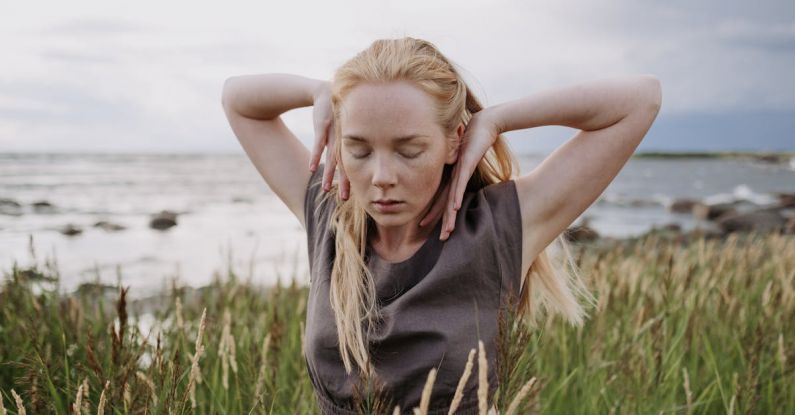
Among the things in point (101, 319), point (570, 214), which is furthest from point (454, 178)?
point (101, 319)

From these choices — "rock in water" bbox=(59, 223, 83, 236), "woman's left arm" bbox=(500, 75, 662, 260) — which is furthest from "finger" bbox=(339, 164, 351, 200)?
"rock in water" bbox=(59, 223, 83, 236)

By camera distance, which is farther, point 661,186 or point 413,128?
point 661,186

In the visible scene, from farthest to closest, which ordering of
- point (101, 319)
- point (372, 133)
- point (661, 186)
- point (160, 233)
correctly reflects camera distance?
point (661, 186), point (160, 233), point (101, 319), point (372, 133)

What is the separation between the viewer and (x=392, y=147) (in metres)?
1.77

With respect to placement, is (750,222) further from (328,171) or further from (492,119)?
(328,171)

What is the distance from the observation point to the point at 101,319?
331 centimetres

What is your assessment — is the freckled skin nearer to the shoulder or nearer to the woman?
the woman

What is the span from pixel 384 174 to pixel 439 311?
0.41m

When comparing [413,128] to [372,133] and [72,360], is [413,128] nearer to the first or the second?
[372,133]

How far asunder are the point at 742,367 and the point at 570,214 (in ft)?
5.42

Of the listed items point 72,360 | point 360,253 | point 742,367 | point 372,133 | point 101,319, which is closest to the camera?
point 372,133

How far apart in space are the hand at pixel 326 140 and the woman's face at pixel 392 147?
0.17m

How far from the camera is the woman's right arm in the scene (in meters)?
2.30

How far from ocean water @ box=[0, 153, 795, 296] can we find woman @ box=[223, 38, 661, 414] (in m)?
1.62
